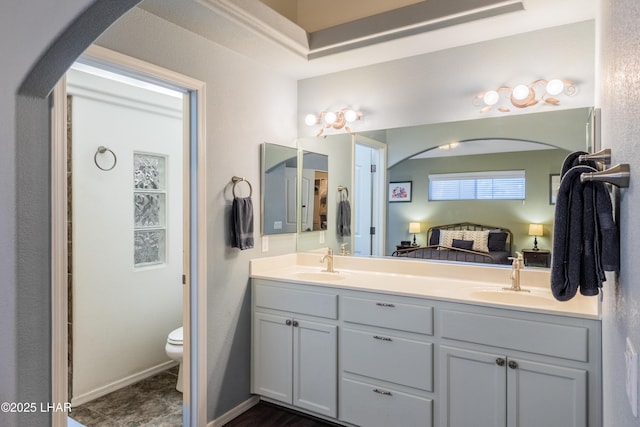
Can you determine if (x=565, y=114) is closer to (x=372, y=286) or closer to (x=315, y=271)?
(x=372, y=286)

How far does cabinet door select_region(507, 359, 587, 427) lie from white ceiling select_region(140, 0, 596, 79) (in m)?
1.80

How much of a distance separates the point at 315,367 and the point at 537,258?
1506mm

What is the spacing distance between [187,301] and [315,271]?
98 centimetres

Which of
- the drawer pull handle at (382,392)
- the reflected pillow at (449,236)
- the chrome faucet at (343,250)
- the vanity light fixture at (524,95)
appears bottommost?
the drawer pull handle at (382,392)

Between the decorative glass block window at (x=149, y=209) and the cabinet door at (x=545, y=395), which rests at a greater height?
the decorative glass block window at (x=149, y=209)

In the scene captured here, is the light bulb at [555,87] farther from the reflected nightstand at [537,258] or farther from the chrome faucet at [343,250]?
the chrome faucet at [343,250]

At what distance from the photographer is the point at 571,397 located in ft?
5.80

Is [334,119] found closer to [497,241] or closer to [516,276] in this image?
[497,241]

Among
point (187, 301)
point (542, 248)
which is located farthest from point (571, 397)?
point (187, 301)

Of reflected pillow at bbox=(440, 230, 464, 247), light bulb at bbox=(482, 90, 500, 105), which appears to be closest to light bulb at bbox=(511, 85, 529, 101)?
light bulb at bbox=(482, 90, 500, 105)

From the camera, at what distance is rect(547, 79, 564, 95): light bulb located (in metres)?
2.19

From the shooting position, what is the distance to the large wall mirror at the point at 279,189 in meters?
2.90

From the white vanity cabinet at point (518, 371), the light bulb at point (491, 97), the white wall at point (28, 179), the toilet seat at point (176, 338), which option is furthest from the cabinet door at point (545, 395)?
the toilet seat at point (176, 338)

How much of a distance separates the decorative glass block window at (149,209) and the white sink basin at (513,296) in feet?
8.37
